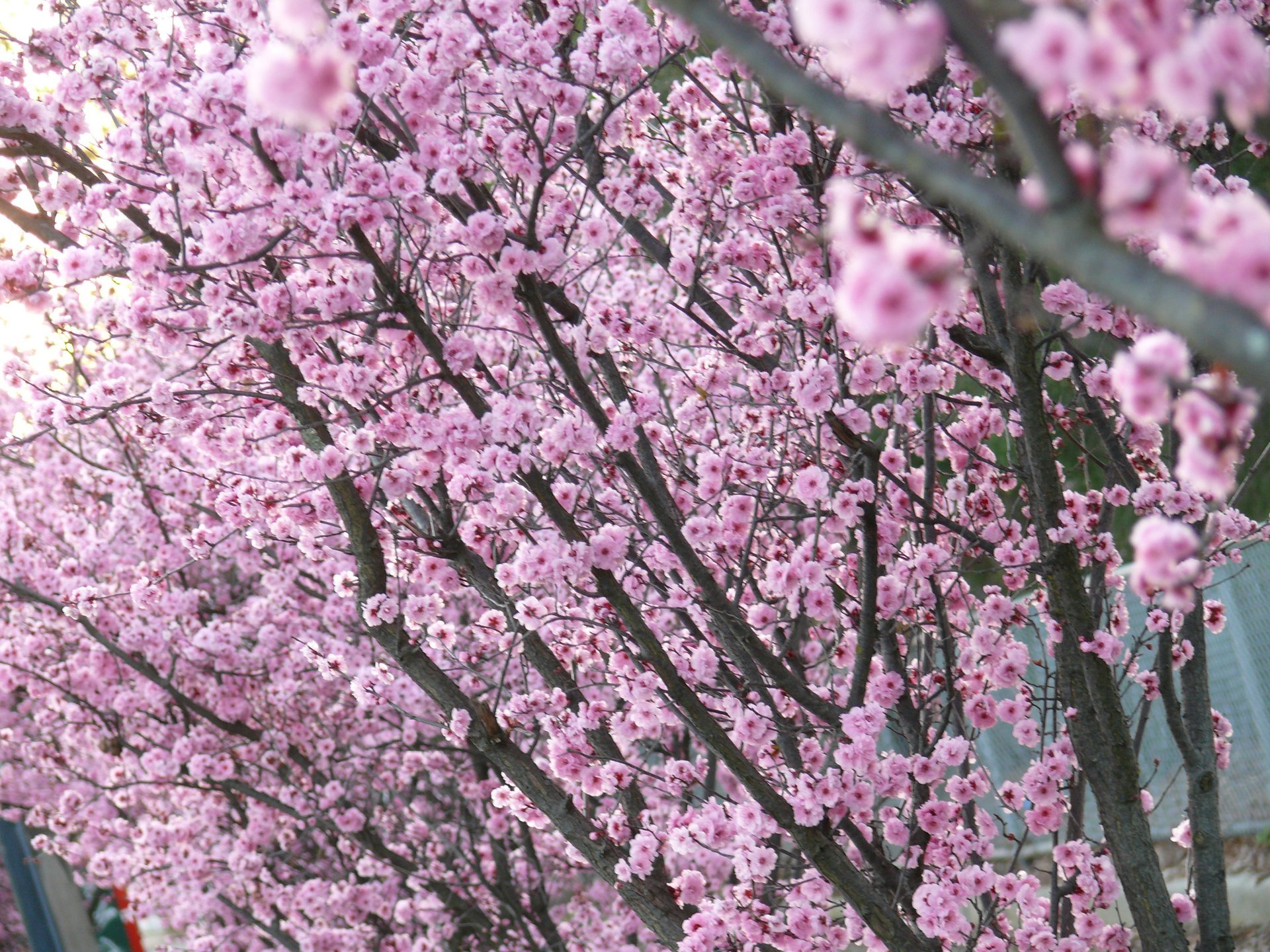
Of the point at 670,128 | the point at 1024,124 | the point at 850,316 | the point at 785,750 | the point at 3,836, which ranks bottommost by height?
the point at 850,316

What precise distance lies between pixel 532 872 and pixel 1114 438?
4.29 m

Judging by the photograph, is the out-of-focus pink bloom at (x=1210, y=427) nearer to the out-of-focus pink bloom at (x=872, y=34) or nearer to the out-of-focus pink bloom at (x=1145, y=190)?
the out-of-focus pink bloom at (x=1145, y=190)

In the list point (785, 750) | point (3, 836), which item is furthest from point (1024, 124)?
point (3, 836)

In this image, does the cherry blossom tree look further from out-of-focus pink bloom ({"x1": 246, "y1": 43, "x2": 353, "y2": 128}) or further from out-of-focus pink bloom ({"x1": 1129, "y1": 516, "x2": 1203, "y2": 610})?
out-of-focus pink bloom ({"x1": 246, "y1": 43, "x2": 353, "y2": 128})

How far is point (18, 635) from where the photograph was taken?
24.4 feet

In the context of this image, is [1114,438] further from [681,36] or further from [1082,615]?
[681,36]

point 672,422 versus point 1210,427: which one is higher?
point 672,422

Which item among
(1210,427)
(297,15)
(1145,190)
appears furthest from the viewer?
(297,15)

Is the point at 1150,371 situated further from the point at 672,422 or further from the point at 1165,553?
the point at 672,422

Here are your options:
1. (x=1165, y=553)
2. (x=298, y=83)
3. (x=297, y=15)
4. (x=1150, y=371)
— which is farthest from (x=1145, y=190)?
(x=297, y=15)

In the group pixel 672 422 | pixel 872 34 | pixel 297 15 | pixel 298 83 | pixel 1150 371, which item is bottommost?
pixel 1150 371

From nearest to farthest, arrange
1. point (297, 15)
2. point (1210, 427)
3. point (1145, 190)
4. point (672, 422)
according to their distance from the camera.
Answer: point (1145, 190)
point (1210, 427)
point (297, 15)
point (672, 422)

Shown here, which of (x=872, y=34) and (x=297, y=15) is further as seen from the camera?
(x=297, y=15)

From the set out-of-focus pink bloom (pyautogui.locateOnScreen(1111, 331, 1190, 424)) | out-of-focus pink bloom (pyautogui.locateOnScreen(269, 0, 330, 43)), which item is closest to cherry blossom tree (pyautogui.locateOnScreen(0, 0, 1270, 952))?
out-of-focus pink bloom (pyautogui.locateOnScreen(1111, 331, 1190, 424))
